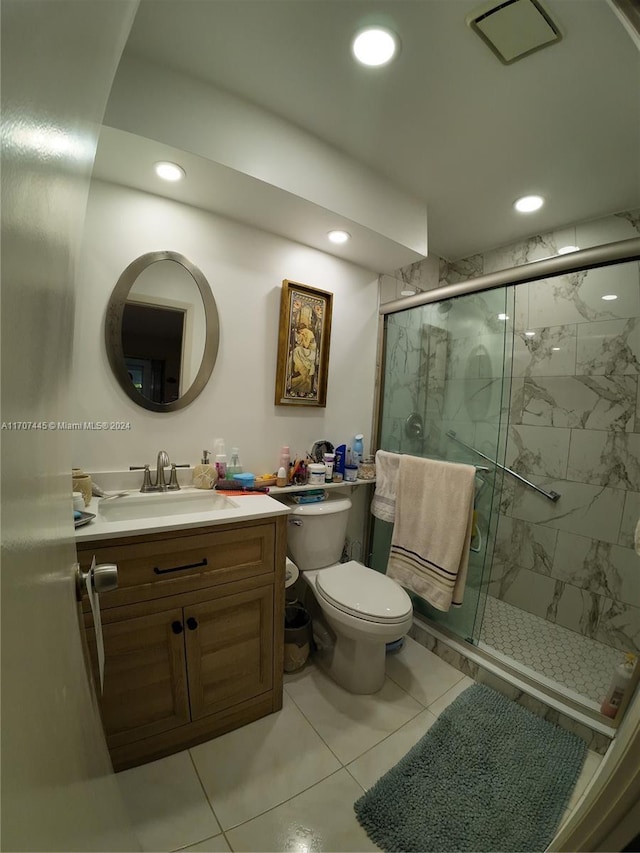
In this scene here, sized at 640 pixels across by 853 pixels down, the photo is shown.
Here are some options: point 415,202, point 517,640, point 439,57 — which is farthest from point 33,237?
point 517,640

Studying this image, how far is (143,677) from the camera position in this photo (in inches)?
40.3

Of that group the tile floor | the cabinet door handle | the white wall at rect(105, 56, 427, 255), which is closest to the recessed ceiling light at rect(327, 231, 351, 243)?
the white wall at rect(105, 56, 427, 255)

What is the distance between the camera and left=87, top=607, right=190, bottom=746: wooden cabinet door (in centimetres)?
98

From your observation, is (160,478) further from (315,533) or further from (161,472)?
(315,533)

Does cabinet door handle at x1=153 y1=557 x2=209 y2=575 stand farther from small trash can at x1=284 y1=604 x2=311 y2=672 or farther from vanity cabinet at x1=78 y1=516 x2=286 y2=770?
small trash can at x1=284 y1=604 x2=311 y2=672

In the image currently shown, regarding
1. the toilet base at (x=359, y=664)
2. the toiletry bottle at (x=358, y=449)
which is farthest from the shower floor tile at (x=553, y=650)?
the toiletry bottle at (x=358, y=449)

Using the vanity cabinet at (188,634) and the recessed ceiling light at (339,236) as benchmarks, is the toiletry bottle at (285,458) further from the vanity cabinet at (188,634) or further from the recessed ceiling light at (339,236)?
the recessed ceiling light at (339,236)

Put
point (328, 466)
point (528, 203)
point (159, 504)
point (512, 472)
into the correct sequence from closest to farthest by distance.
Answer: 1. point (159, 504)
2. point (528, 203)
3. point (328, 466)
4. point (512, 472)

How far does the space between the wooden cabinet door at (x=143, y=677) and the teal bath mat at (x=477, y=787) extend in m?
0.69

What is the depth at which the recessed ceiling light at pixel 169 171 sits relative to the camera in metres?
1.15

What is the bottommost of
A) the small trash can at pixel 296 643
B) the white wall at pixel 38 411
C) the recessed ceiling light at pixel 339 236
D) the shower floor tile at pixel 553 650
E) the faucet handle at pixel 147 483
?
the shower floor tile at pixel 553 650

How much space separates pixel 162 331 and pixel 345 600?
142 cm

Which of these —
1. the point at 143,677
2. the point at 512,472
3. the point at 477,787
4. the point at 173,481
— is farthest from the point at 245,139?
the point at 477,787

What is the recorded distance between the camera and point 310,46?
0.99m
